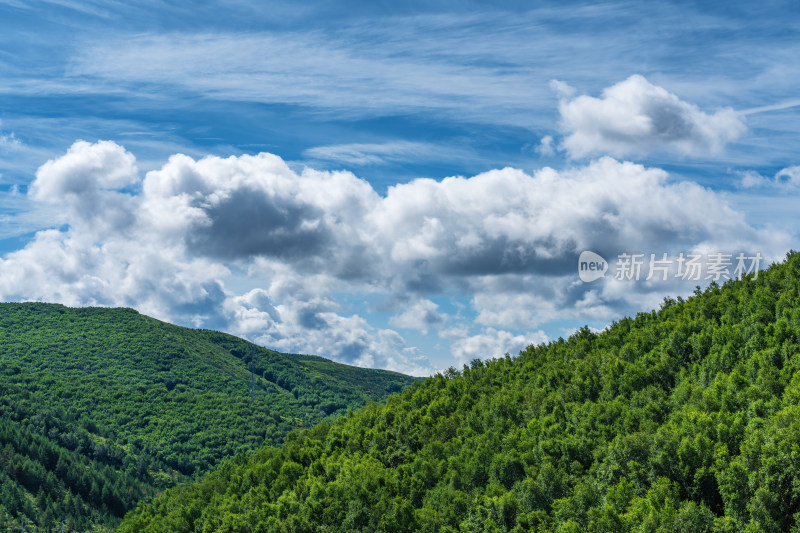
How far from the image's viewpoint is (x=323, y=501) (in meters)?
156

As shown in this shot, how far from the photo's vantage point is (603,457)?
134500 mm

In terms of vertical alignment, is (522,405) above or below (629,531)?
above

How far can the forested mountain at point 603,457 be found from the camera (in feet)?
343

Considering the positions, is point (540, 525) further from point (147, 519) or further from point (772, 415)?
point (147, 519)

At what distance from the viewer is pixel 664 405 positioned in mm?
150000

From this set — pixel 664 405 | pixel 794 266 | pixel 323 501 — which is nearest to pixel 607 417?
pixel 664 405

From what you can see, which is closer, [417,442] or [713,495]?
[713,495]

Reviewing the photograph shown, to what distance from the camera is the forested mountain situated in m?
104

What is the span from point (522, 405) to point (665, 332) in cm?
4402

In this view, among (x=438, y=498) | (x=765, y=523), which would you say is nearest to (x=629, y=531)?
(x=765, y=523)

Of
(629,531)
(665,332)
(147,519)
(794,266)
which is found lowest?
(147,519)

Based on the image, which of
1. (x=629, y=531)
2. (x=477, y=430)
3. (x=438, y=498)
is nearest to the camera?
(x=629, y=531)

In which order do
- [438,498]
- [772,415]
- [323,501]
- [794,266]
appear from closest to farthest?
1. [772,415]
2. [438,498]
3. [323,501]
4. [794,266]

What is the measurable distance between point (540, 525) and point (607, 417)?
40.3 m
